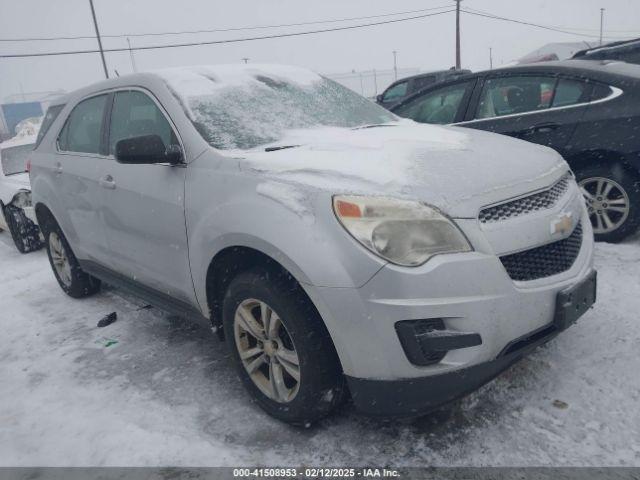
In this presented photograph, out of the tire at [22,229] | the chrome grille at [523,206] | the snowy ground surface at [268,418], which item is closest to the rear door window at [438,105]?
the snowy ground surface at [268,418]

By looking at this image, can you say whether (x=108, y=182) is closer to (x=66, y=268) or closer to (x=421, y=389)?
(x=66, y=268)

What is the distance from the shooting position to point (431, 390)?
6.25 feet

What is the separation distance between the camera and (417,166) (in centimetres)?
218

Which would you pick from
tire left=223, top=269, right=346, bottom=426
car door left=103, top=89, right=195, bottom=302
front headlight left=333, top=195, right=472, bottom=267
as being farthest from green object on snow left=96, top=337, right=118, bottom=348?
front headlight left=333, top=195, right=472, bottom=267

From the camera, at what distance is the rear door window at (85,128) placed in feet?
11.8

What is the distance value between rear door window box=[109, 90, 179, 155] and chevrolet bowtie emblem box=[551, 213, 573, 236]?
194 centimetres

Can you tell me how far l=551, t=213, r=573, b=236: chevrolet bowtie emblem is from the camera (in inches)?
83.5

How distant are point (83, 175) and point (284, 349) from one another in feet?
7.34

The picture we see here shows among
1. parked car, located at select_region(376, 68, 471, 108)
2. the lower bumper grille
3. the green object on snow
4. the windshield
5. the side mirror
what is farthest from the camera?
parked car, located at select_region(376, 68, 471, 108)

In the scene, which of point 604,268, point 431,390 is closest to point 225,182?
point 431,390

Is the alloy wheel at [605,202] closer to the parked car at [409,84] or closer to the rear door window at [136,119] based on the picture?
the rear door window at [136,119]

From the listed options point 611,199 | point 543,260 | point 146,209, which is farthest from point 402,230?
point 611,199

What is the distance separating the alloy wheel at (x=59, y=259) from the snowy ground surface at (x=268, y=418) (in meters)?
1.11

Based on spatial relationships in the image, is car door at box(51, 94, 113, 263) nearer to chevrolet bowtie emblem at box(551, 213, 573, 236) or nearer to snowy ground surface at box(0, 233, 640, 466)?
snowy ground surface at box(0, 233, 640, 466)
